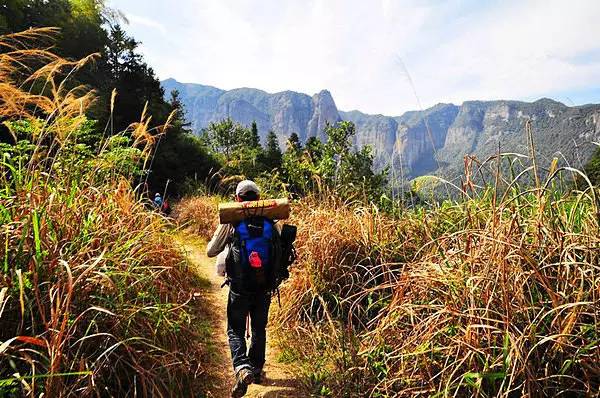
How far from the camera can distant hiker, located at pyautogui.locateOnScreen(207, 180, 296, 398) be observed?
128 inches

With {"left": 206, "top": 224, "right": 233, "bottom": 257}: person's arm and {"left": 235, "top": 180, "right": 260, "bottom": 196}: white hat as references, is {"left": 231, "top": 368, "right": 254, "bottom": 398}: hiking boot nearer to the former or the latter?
{"left": 206, "top": 224, "right": 233, "bottom": 257}: person's arm

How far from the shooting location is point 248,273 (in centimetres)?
326

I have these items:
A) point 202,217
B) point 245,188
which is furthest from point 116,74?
point 245,188

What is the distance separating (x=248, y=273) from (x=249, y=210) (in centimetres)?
56

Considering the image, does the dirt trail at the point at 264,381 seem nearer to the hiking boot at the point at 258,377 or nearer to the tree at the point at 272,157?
the hiking boot at the point at 258,377

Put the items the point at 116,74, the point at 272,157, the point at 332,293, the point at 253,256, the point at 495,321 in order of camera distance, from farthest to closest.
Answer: the point at 272,157 < the point at 116,74 < the point at 332,293 < the point at 253,256 < the point at 495,321

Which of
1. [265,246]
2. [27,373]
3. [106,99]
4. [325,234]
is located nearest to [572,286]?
[265,246]

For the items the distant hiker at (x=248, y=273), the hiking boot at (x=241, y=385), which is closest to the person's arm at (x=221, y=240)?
the distant hiker at (x=248, y=273)

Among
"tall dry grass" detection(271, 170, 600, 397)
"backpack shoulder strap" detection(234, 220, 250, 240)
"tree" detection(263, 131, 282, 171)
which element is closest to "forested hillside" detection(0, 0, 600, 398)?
"tall dry grass" detection(271, 170, 600, 397)

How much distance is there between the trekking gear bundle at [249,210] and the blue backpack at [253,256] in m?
0.06

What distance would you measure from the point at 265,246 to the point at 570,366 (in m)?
2.27

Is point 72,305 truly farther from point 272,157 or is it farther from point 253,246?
point 272,157

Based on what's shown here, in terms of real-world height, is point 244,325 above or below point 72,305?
below

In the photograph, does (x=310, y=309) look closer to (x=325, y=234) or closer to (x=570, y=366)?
(x=325, y=234)
